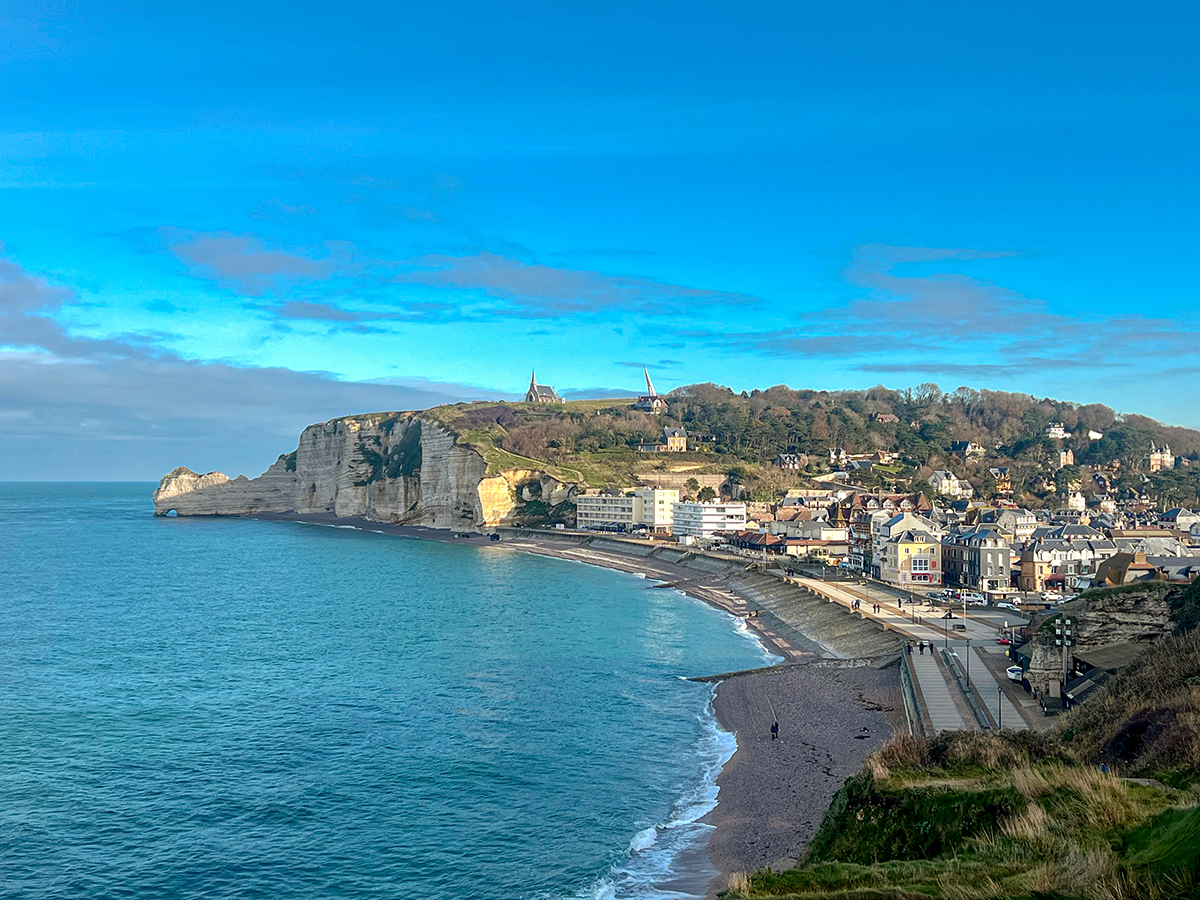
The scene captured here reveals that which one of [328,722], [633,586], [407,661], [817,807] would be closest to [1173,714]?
[817,807]

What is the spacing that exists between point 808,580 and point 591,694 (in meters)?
37.7

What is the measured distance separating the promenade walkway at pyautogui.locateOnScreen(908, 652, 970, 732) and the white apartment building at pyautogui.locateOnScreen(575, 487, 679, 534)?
80.1 m

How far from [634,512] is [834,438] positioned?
211 feet

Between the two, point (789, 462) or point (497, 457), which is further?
point (789, 462)

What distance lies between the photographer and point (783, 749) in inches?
1172

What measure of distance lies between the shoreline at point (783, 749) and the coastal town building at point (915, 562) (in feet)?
74.0

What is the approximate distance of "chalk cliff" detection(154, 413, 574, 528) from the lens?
131500 millimetres

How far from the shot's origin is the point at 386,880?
20219 millimetres

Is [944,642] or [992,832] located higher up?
[992,832]

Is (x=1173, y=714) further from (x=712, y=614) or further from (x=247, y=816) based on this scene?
(x=712, y=614)

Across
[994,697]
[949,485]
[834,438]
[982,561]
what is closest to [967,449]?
[834,438]

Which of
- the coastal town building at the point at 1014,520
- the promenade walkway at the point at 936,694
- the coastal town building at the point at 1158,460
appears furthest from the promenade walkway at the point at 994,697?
the coastal town building at the point at 1158,460

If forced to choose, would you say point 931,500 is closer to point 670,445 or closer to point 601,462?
point 670,445

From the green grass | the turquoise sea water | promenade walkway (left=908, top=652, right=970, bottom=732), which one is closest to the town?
promenade walkway (left=908, top=652, right=970, bottom=732)
